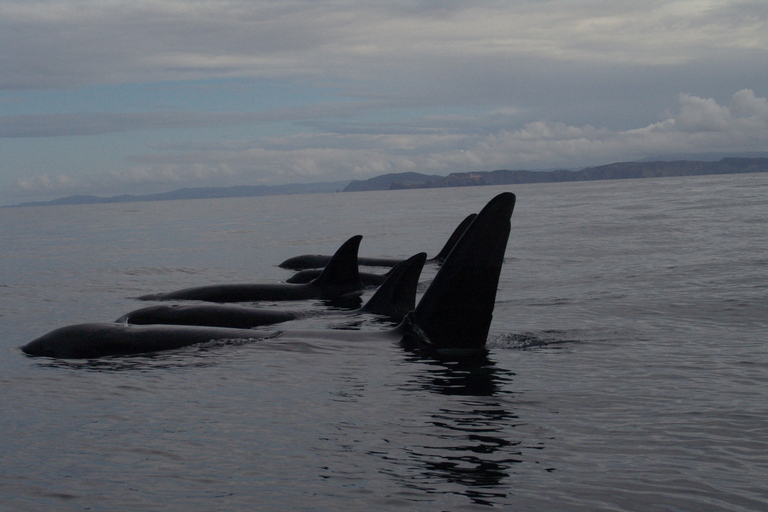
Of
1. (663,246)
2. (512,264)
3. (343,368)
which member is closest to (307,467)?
(343,368)

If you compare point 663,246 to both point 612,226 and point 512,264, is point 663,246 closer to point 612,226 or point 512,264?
point 512,264

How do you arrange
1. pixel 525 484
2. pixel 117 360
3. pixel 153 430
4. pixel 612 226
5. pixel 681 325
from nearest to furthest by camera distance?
pixel 525 484
pixel 153 430
pixel 117 360
pixel 681 325
pixel 612 226

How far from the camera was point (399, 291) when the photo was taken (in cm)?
1544

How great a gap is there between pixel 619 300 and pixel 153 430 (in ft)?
42.1

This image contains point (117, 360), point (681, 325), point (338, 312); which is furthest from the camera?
point (338, 312)

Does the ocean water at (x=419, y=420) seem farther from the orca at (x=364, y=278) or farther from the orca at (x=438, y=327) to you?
the orca at (x=364, y=278)

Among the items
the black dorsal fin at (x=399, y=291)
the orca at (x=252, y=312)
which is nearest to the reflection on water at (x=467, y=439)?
the black dorsal fin at (x=399, y=291)

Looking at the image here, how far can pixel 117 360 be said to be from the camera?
1248cm

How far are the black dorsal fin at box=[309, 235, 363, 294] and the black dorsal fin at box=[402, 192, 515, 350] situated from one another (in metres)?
8.04

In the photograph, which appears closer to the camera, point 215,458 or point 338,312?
point 215,458

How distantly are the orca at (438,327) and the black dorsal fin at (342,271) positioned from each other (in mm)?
6750

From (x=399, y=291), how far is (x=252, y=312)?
2897 mm

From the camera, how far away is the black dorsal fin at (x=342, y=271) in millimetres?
20688

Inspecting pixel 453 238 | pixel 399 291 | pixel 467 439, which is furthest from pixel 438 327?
pixel 453 238
